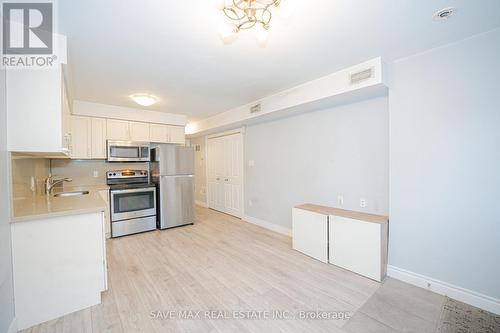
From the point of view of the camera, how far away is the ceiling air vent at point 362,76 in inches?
91.3

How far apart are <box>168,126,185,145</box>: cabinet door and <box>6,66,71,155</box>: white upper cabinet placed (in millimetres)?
2932

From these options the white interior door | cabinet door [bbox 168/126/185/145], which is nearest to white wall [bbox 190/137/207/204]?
the white interior door

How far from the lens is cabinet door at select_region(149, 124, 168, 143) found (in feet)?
14.8

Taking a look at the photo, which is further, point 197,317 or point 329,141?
point 329,141

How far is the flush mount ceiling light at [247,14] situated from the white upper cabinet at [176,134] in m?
3.61

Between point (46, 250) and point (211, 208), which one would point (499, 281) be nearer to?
point (46, 250)

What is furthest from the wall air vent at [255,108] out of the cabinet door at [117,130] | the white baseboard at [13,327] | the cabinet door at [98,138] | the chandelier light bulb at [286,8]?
the white baseboard at [13,327]

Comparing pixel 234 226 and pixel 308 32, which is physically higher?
pixel 308 32

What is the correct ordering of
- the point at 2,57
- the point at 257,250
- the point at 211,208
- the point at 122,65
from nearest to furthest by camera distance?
the point at 2,57 → the point at 122,65 → the point at 257,250 → the point at 211,208

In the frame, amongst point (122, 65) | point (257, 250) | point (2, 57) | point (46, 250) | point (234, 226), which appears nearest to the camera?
point (2, 57)

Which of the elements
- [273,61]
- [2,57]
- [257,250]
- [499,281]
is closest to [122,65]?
[2,57]

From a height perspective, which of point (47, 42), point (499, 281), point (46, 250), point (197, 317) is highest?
point (47, 42)

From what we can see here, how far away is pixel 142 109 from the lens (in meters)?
4.38

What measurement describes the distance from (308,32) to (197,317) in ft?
8.89
